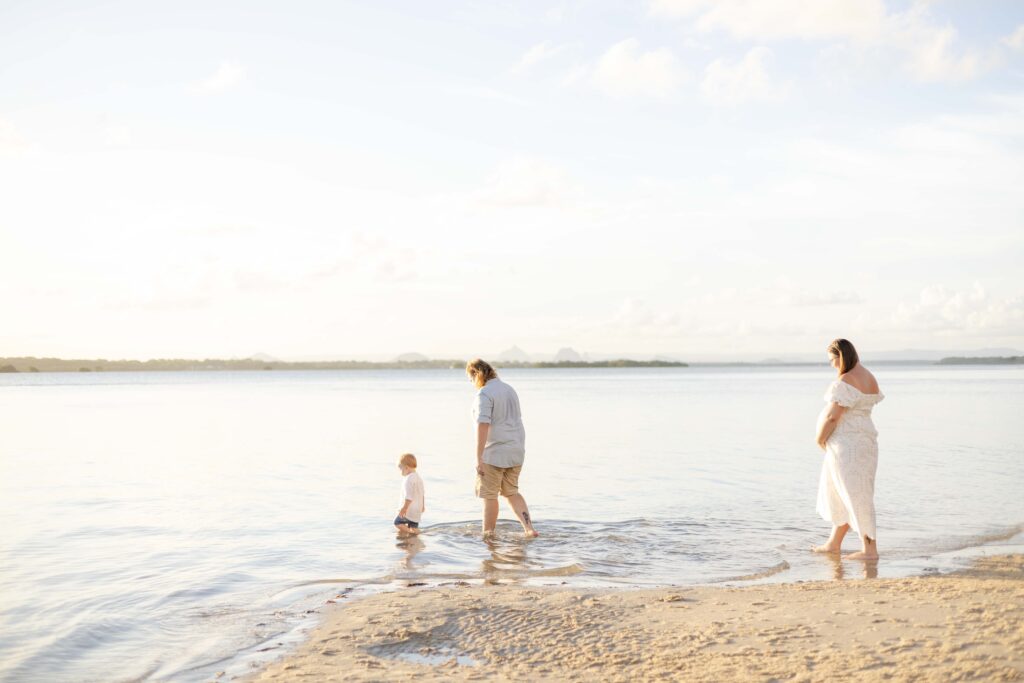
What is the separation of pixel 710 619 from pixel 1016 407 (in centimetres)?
3656

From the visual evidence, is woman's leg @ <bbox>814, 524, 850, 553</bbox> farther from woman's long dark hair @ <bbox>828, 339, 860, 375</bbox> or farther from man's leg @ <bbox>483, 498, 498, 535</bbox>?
man's leg @ <bbox>483, 498, 498, 535</bbox>

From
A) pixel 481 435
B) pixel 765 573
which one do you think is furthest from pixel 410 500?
pixel 765 573

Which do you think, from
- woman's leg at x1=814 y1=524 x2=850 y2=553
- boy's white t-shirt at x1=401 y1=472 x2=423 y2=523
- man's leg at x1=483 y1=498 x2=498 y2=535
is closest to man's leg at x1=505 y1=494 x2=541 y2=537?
man's leg at x1=483 y1=498 x2=498 y2=535

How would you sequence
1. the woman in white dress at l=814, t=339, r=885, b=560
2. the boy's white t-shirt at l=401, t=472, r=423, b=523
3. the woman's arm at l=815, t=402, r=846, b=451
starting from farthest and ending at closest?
the boy's white t-shirt at l=401, t=472, r=423, b=523, the woman's arm at l=815, t=402, r=846, b=451, the woman in white dress at l=814, t=339, r=885, b=560

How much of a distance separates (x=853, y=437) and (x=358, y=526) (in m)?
6.74

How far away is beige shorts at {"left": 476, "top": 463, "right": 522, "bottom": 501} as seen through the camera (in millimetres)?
10445

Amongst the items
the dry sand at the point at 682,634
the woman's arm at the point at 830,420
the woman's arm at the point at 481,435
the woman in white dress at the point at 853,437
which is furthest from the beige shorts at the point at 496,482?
the woman in white dress at the point at 853,437

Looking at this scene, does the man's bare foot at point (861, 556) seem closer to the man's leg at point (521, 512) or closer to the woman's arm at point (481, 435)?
the man's leg at point (521, 512)

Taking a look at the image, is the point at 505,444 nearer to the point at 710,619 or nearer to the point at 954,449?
the point at 710,619

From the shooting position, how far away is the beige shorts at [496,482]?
10445 mm

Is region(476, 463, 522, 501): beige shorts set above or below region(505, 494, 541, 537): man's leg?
above

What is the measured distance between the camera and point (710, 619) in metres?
6.42

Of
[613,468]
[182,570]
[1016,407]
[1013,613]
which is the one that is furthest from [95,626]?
[1016,407]

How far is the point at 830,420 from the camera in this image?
909 centimetres
